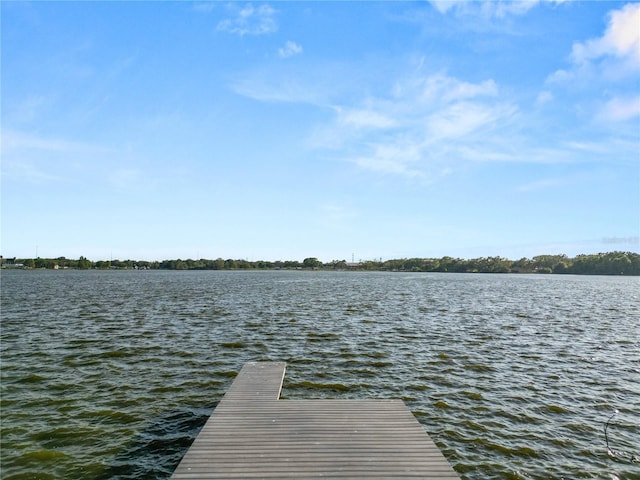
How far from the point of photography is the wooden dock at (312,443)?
7.22 meters

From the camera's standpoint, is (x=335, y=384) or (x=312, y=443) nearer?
(x=312, y=443)

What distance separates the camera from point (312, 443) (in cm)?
839

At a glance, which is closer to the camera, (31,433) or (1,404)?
(31,433)

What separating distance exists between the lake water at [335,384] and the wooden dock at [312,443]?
1.63 metres

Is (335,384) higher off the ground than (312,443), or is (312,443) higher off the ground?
(312,443)

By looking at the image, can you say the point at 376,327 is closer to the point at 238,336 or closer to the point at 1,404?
the point at 238,336

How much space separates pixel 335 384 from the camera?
1503 centimetres

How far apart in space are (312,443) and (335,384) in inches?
267

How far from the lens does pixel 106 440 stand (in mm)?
10422

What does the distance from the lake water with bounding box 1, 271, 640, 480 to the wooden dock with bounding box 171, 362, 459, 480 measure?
5.34ft

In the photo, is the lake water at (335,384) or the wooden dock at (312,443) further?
the lake water at (335,384)

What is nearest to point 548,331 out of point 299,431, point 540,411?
point 540,411

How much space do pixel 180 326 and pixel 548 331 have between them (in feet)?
84.5

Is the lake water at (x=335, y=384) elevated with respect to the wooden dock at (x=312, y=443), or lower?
lower
